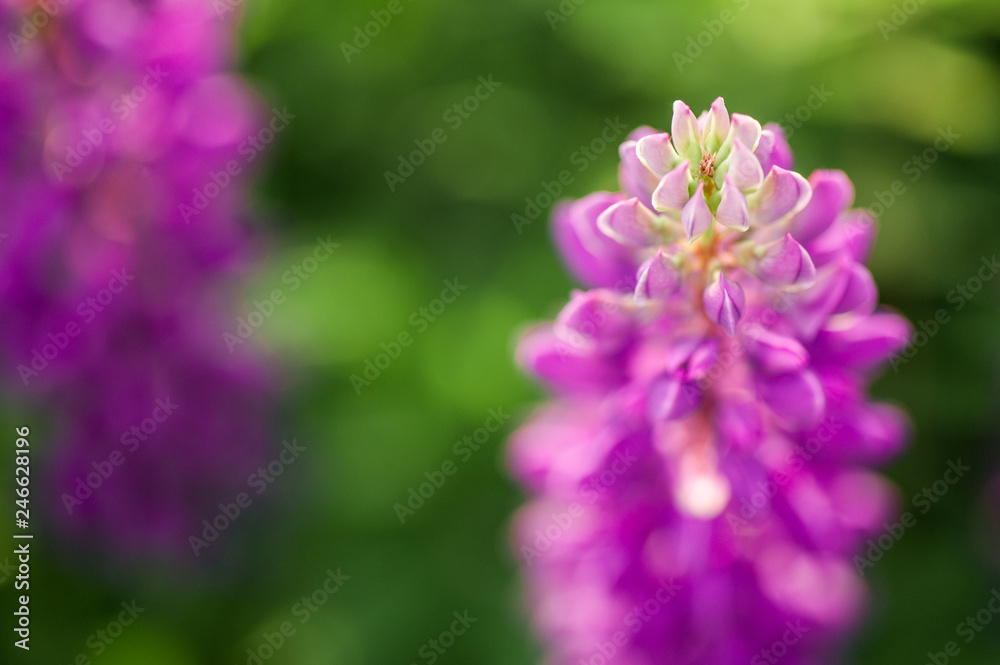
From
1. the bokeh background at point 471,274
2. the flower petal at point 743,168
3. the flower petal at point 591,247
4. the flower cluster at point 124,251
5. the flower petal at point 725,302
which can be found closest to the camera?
the flower petal at point 743,168

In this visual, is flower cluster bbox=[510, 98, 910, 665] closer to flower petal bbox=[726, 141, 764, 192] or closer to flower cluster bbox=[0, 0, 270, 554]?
flower petal bbox=[726, 141, 764, 192]

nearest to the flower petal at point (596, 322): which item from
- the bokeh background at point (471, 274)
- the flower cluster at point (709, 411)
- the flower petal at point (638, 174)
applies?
the flower cluster at point (709, 411)

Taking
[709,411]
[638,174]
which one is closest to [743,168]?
[638,174]

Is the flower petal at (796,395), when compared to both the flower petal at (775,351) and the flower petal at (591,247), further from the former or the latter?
the flower petal at (591,247)

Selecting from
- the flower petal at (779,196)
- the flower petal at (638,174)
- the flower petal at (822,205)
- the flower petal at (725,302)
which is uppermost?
the flower petal at (638,174)

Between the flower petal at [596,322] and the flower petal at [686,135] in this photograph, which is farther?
the flower petal at [596,322]

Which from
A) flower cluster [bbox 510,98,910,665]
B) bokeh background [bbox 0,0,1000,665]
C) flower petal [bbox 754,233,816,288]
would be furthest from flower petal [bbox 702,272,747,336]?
bokeh background [bbox 0,0,1000,665]

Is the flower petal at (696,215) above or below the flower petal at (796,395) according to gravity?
above
